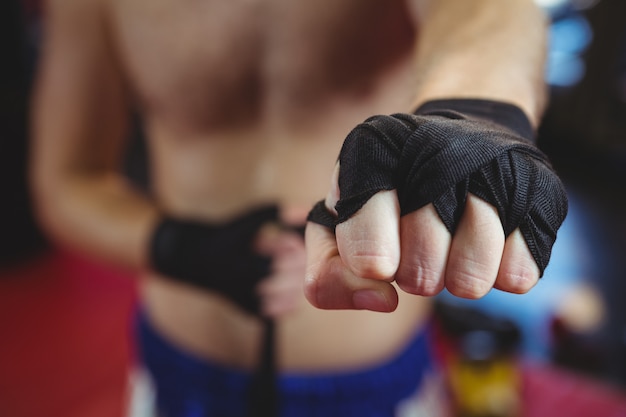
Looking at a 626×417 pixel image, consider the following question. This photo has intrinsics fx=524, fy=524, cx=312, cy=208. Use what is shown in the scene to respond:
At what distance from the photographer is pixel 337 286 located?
8.0 inches

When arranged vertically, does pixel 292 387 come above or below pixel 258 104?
below

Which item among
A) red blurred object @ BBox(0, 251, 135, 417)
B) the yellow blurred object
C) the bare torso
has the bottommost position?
red blurred object @ BBox(0, 251, 135, 417)

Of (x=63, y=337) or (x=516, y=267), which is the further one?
(x=63, y=337)

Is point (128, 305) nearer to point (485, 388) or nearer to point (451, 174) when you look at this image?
point (485, 388)

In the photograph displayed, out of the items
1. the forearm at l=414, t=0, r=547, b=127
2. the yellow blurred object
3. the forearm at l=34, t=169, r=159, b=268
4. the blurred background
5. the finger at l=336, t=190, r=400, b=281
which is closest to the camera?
the finger at l=336, t=190, r=400, b=281

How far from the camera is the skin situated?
0.39 meters

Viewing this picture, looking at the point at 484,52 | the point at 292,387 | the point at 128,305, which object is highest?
the point at 484,52

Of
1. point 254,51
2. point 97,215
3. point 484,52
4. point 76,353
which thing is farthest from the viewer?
point 76,353

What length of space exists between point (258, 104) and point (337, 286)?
0.43m

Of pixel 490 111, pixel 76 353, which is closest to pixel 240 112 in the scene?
pixel 490 111

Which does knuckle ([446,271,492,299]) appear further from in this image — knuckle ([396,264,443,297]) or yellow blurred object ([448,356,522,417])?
yellow blurred object ([448,356,522,417])

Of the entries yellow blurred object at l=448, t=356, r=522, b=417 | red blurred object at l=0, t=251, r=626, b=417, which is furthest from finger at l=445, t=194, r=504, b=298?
red blurred object at l=0, t=251, r=626, b=417

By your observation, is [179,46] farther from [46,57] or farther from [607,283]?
[607,283]

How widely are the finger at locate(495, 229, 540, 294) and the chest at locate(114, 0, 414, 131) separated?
0.37 m
